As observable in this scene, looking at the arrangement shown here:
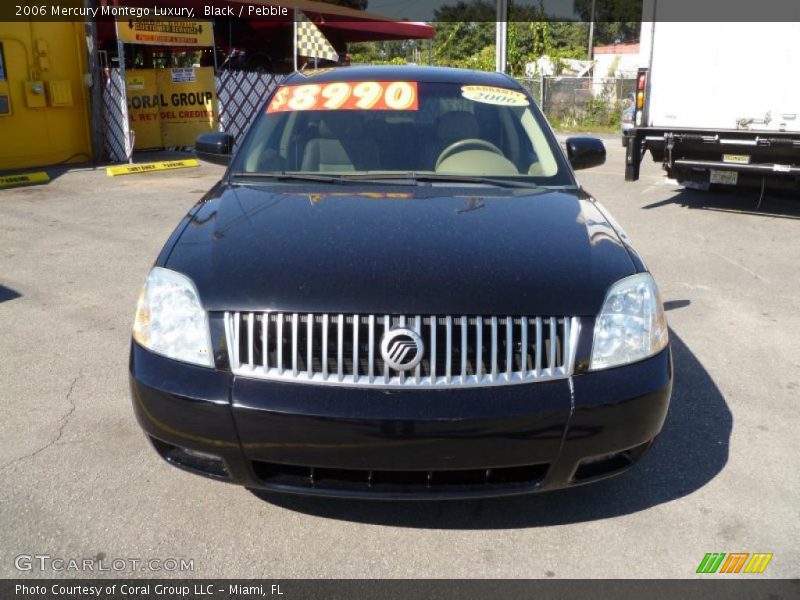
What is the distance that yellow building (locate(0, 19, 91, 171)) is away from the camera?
43.0ft

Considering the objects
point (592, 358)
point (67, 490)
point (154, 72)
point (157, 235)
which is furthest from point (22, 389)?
point (154, 72)

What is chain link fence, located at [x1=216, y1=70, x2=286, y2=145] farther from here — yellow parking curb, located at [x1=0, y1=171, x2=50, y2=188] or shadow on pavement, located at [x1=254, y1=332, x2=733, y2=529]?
shadow on pavement, located at [x1=254, y1=332, x2=733, y2=529]

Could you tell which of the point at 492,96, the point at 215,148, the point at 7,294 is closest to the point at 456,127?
the point at 492,96

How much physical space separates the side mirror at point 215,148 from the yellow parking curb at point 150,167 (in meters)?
9.31

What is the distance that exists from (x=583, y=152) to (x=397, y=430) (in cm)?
262

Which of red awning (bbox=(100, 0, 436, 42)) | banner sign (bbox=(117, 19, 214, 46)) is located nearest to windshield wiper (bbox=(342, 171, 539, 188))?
banner sign (bbox=(117, 19, 214, 46))

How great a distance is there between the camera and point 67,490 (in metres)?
2.98

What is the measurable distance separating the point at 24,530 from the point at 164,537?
1.70ft

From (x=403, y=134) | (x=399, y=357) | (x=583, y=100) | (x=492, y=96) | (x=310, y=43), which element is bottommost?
(x=583, y=100)

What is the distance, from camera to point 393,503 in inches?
113

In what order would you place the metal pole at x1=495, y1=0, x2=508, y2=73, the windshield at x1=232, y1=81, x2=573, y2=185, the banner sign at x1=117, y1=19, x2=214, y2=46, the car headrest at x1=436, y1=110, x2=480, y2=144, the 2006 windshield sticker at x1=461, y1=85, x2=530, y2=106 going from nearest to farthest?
the windshield at x1=232, y1=81, x2=573, y2=185 < the car headrest at x1=436, y1=110, x2=480, y2=144 < the 2006 windshield sticker at x1=461, y1=85, x2=530, y2=106 < the banner sign at x1=117, y1=19, x2=214, y2=46 < the metal pole at x1=495, y1=0, x2=508, y2=73

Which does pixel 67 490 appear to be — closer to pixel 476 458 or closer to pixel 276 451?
pixel 276 451

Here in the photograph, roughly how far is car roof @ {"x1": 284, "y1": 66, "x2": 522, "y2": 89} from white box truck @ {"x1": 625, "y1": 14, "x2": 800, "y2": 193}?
5.66 m

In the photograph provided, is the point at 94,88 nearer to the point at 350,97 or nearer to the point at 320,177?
the point at 350,97
